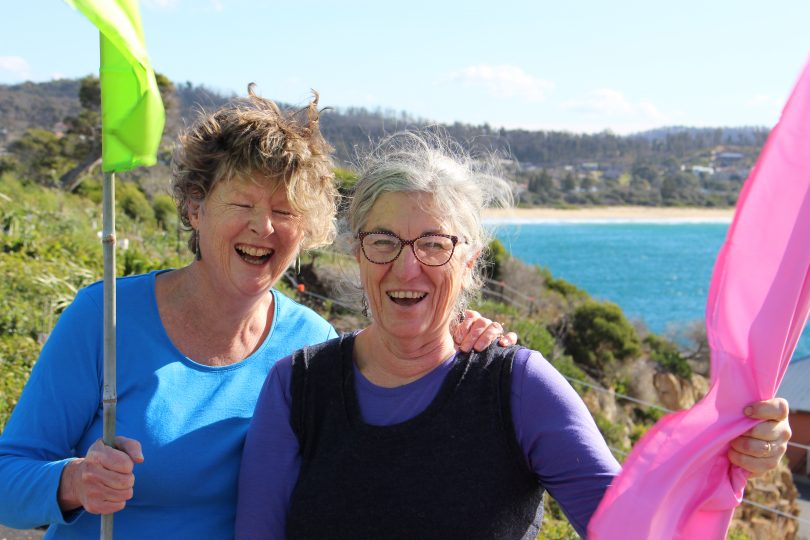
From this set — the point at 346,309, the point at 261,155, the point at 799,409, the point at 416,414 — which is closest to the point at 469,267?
the point at 416,414

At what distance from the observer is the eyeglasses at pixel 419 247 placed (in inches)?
86.2

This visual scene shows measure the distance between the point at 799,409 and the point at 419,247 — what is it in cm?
2869

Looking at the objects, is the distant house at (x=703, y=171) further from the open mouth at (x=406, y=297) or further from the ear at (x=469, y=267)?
the open mouth at (x=406, y=297)

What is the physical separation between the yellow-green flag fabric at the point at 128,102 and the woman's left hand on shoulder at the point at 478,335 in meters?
0.94

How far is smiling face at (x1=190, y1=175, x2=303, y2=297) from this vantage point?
2453 millimetres

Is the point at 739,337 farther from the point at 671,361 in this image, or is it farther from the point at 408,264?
the point at 671,361

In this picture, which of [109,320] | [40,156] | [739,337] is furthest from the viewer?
[40,156]

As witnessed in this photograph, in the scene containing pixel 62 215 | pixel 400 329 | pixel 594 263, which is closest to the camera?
pixel 400 329

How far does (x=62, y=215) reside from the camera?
1320cm

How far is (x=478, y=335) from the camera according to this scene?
2225 mm

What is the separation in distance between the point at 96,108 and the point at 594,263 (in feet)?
190

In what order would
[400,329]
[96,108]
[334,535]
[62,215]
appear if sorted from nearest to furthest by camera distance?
[334,535] → [400,329] → [62,215] → [96,108]

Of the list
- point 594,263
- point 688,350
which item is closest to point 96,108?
point 688,350

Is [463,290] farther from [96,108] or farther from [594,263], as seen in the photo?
[594,263]
